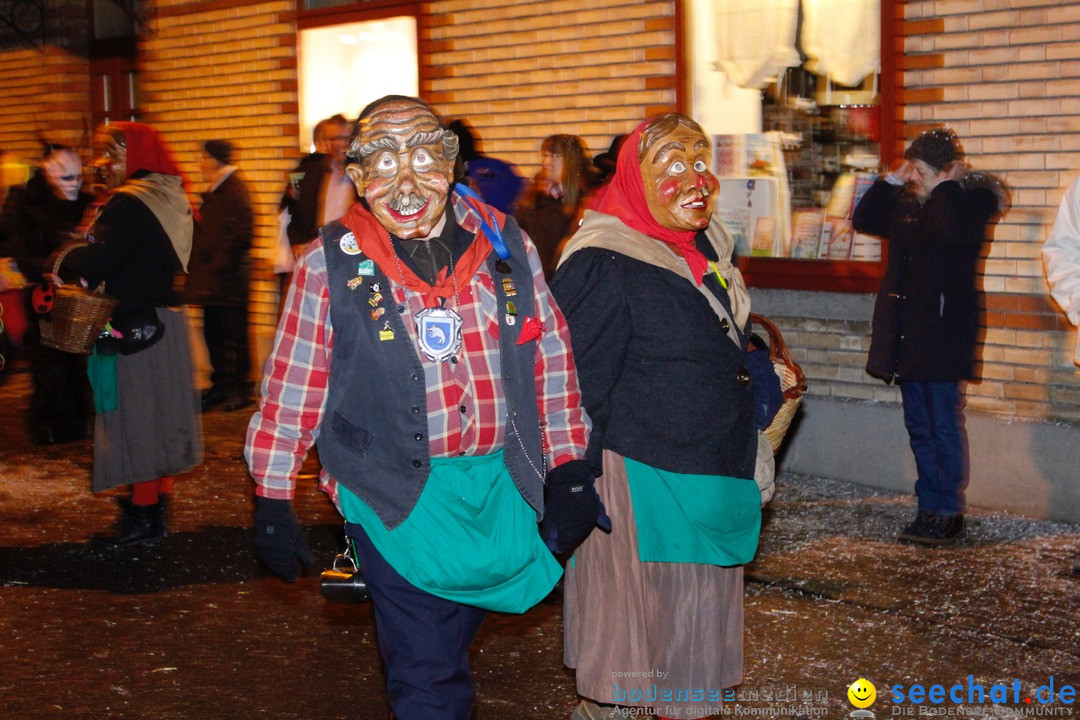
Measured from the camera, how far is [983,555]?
23.1 ft

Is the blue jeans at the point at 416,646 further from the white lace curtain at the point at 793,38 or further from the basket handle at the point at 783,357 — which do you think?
the white lace curtain at the point at 793,38

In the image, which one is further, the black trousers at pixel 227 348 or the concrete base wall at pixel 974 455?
the black trousers at pixel 227 348

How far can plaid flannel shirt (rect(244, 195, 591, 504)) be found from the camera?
12.1 feet

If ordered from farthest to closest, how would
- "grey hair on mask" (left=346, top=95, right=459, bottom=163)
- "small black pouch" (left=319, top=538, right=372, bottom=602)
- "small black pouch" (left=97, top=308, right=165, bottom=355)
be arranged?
"small black pouch" (left=97, top=308, right=165, bottom=355) → "small black pouch" (left=319, top=538, right=372, bottom=602) → "grey hair on mask" (left=346, top=95, right=459, bottom=163)

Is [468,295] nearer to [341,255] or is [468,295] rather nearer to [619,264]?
[341,255]

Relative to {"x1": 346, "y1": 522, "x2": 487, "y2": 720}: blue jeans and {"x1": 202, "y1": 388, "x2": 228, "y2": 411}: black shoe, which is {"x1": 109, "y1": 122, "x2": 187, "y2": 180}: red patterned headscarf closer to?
{"x1": 346, "y1": 522, "x2": 487, "y2": 720}: blue jeans

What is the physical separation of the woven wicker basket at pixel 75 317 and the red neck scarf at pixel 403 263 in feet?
11.1

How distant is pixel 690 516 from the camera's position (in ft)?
14.3

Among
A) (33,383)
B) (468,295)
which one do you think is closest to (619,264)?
(468,295)

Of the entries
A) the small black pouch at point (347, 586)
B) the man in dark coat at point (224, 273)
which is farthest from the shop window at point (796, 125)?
the small black pouch at point (347, 586)

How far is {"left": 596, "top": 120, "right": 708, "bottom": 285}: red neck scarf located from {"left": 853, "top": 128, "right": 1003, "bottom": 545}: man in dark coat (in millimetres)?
2912

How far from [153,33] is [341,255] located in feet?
38.3

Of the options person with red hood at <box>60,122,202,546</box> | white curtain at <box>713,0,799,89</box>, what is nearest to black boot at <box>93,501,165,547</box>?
person with red hood at <box>60,122,202,546</box>

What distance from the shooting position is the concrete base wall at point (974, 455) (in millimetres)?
7617
